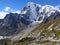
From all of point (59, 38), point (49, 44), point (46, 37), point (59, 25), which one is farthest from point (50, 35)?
point (59, 25)

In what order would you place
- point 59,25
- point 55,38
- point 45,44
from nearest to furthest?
point 45,44
point 55,38
point 59,25

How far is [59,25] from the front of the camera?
150 metres

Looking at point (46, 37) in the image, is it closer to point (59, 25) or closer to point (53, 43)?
point (53, 43)

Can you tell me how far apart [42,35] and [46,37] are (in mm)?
7207

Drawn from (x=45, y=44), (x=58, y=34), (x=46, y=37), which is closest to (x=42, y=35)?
(x=46, y=37)

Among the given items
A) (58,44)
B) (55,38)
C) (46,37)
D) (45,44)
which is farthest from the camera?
(46,37)

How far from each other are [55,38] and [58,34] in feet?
12.5

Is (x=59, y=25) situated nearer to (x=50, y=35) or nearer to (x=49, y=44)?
(x=50, y=35)

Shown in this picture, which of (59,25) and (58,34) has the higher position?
(59,25)

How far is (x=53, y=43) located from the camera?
101 metres

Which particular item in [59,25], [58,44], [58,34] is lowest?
[58,44]

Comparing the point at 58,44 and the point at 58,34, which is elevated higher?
the point at 58,34

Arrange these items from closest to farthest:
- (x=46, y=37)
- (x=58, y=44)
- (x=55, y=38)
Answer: (x=58, y=44) → (x=55, y=38) → (x=46, y=37)

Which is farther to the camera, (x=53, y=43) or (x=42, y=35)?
(x=42, y=35)
